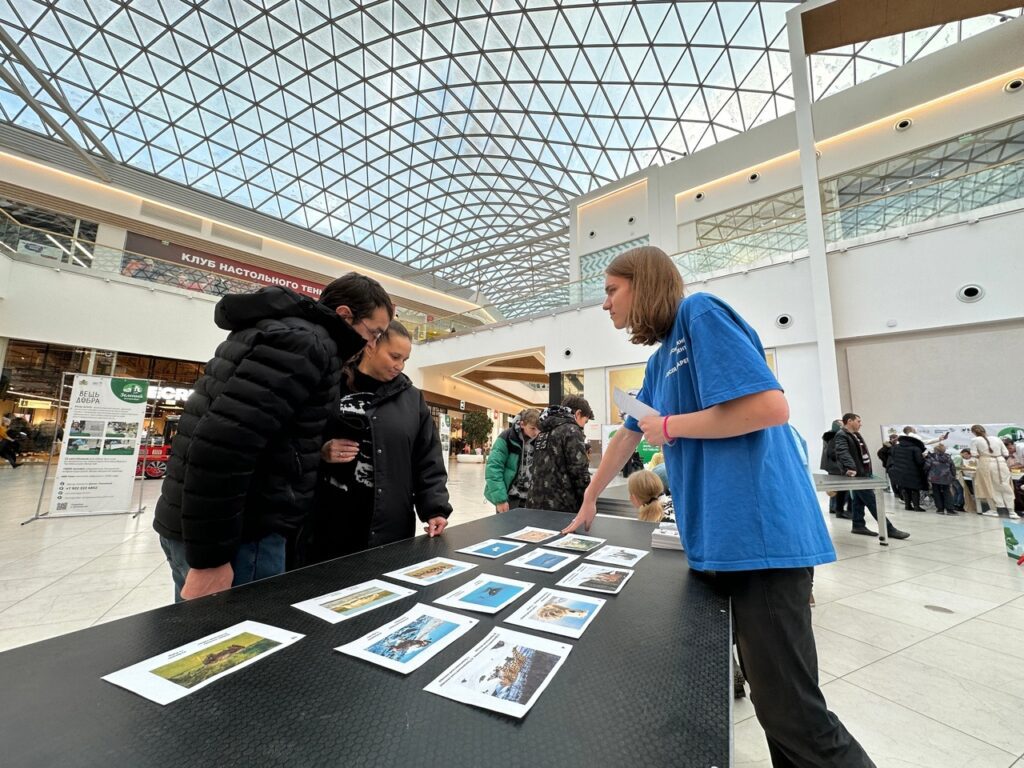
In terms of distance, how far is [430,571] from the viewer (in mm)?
1366

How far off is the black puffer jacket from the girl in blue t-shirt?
3.44ft

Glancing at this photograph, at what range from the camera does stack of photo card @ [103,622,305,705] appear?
2.33 ft

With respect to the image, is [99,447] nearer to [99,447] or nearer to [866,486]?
[99,447]

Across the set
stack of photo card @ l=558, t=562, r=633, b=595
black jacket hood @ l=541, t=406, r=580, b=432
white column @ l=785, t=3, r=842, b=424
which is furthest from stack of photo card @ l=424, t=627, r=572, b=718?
white column @ l=785, t=3, r=842, b=424

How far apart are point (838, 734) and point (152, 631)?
171 cm

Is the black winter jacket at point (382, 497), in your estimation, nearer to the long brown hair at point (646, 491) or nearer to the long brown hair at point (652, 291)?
the long brown hair at point (652, 291)

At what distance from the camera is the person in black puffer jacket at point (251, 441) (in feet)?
4.00

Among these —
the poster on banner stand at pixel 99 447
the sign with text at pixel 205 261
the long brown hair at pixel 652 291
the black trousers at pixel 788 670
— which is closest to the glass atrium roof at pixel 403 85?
the sign with text at pixel 205 261

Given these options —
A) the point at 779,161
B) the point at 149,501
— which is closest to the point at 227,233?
the point at 149,501

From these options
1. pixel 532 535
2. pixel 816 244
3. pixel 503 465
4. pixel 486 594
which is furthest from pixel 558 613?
pixel 816 244

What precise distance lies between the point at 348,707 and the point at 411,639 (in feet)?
0.80

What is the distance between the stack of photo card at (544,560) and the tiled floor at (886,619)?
1275 millimetres

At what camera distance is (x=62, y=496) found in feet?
21.3

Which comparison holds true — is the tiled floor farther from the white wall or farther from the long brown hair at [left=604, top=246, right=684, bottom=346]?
the white wall
